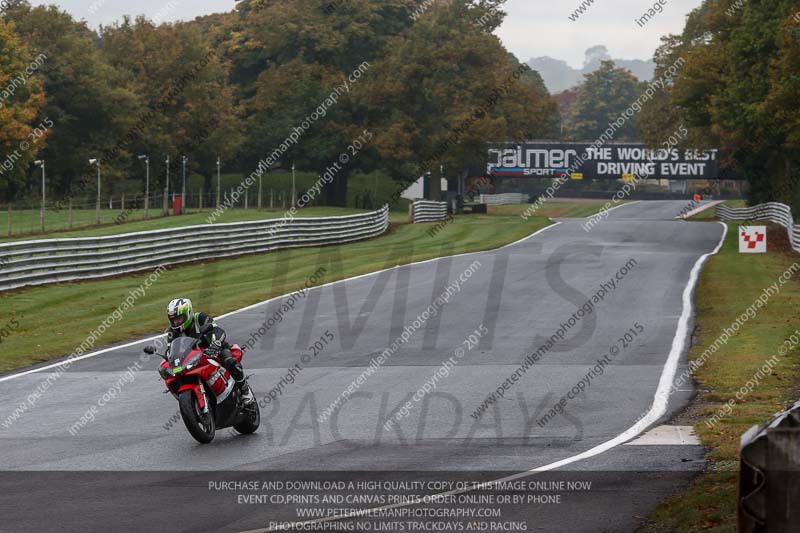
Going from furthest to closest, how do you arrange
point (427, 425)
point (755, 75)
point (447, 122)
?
point (447, 122) → point (755, 75) → point (427, 425)

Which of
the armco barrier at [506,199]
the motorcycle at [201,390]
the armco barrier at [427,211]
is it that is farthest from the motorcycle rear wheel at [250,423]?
the armco barrier at [506,199]

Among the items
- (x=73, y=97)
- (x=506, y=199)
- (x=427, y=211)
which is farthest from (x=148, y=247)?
(x=506, y=199)

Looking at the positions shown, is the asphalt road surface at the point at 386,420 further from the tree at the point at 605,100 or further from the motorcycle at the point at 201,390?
the tree at the point at 605,100

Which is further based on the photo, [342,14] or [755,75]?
[342,14]

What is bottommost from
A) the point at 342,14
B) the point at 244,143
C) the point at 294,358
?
the point at 294,358

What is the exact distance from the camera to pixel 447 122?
72438 millimetres

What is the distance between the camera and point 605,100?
16375 centimetres

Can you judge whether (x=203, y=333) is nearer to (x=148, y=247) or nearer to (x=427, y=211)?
(x=148, y=247)

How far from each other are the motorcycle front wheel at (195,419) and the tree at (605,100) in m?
151

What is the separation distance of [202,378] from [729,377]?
24.6 feet

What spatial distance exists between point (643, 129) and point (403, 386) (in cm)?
6408

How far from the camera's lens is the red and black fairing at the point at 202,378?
11.2 m

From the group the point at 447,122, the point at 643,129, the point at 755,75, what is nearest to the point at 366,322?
the point at 755,75

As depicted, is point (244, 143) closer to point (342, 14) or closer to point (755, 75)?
point (342, 14)
